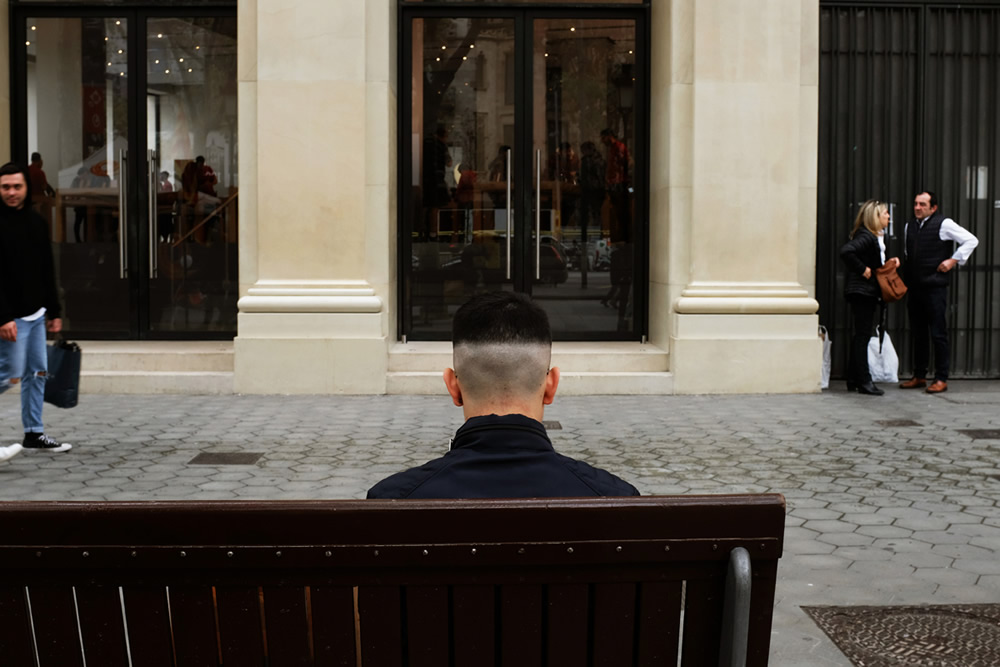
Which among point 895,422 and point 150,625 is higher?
point 150,625

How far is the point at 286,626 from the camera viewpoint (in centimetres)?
243

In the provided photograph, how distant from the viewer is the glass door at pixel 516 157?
13023 millimetres

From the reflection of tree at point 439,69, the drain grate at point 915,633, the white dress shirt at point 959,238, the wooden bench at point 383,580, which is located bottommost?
the drain grate at point 915,633

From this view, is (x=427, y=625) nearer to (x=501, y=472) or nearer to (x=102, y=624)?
(x=501, y=472)

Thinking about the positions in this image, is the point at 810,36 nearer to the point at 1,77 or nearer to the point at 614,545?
the point at 1,77

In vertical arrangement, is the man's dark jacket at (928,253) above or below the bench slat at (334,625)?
above

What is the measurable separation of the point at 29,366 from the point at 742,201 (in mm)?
6370

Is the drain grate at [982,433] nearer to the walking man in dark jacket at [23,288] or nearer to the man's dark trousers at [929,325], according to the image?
the man's dark trousers at [929,325]

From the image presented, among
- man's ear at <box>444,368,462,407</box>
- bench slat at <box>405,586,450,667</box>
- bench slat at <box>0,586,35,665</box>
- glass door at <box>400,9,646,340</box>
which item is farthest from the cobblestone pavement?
bench slat at <box>0,586,35,665</box>

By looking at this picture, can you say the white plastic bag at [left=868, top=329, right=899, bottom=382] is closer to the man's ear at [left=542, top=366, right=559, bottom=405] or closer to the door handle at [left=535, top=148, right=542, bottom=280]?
the door handle at [left=535, top=148, right=542, bottom=280]

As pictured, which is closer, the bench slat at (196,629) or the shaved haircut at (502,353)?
the bench slat at (196,629)

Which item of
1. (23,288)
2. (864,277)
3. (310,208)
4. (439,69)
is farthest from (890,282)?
(23,288)

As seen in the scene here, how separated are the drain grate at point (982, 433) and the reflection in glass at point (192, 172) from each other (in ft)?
23.0

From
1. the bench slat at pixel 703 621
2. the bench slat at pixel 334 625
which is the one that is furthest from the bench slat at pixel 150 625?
the bench slat at pixel 703 621
